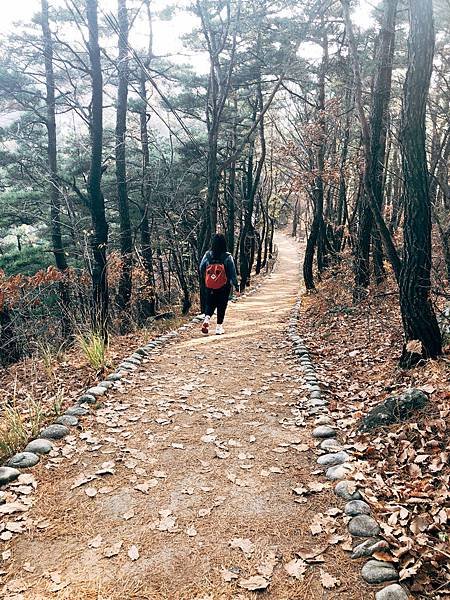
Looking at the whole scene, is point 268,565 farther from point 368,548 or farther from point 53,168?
point 53,168

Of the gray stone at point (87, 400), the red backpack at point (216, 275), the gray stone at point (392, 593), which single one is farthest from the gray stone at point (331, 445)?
the red backpack at point (216, 275)

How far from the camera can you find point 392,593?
246 centimetres

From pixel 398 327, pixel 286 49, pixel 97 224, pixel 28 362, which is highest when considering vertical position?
pixel 286 49

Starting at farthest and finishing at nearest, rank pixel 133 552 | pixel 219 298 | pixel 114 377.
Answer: pixel 219 298 < pixel 114 377 < pixel 133 552

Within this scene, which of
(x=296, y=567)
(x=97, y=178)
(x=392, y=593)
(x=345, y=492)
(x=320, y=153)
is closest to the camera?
(x=392, y=593)

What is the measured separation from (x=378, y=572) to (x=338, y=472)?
1115mm

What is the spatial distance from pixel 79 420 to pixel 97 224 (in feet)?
18.7

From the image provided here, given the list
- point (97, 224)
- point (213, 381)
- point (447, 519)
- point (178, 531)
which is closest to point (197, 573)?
point (178, 531)

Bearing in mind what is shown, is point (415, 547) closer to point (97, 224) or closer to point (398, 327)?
point (398, 327)

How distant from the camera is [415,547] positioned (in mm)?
2752

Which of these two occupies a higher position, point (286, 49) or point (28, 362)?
point (286, 49)

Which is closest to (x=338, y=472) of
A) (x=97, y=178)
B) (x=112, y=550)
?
(x=112, y=550)

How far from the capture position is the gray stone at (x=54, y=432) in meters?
4.55

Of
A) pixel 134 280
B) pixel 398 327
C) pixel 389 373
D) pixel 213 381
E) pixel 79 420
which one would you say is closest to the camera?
pixel 79 420
